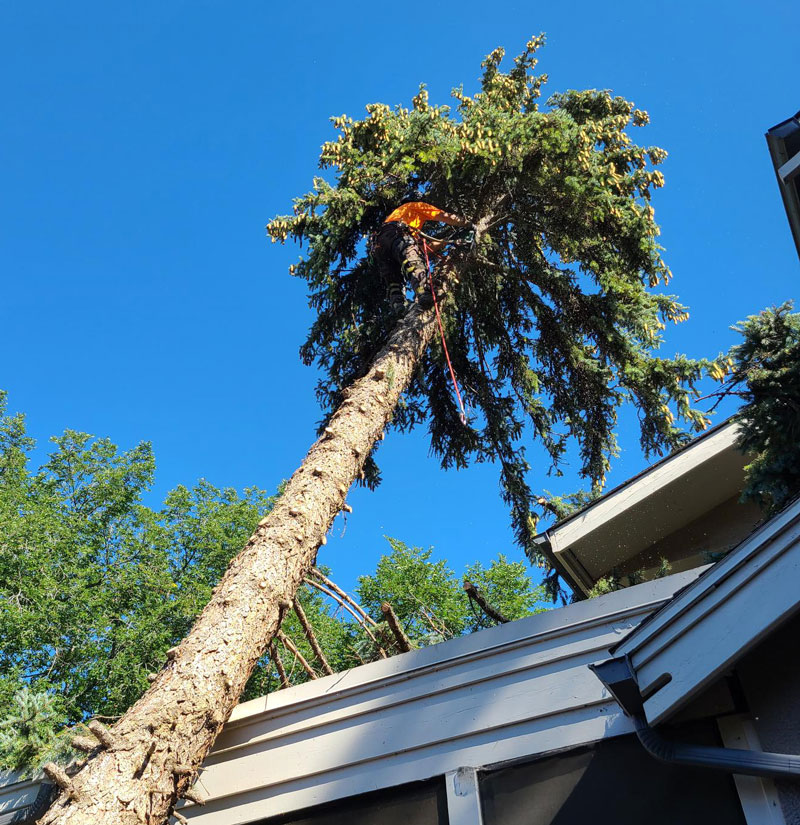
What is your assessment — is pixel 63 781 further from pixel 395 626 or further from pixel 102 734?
pixel 395 626

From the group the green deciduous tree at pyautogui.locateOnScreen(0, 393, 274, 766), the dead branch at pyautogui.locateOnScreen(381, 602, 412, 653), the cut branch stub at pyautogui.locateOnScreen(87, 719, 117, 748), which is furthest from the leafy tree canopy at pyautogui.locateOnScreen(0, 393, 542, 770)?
the cut branch stub at pyautogui.locateOnScreen(87, 719, 117, 748)

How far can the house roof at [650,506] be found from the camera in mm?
6047

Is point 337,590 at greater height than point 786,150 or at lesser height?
lesser

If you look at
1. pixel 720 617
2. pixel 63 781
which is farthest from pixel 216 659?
pixel 720 617

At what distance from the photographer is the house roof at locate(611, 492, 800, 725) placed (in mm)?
3078

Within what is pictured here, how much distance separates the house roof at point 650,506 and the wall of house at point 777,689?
8.80ft

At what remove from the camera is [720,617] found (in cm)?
319

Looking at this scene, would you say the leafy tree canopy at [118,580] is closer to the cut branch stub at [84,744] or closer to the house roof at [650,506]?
the house roof at [650,506]

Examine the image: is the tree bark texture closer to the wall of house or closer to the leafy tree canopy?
the wall of house

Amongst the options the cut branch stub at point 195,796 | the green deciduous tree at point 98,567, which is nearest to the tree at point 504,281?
the cut branch stub at point 195,796

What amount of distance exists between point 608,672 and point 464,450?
25.4 feet

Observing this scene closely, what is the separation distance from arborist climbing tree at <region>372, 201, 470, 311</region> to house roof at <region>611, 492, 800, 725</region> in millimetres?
6248

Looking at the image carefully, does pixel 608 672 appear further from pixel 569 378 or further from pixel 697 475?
pixel 569 378

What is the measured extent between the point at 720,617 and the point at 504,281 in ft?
27.1
